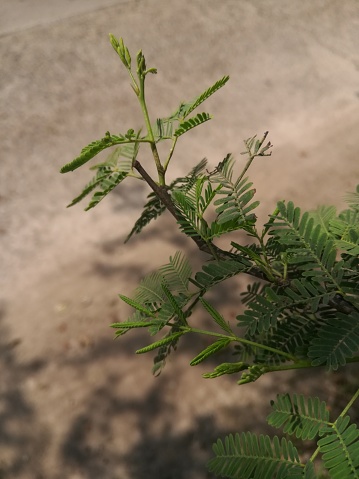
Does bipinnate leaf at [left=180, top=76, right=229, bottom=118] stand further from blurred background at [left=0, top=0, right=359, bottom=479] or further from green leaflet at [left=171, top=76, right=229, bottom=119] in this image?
blurred background at [left=0, top=0, right=359, bottom=479]

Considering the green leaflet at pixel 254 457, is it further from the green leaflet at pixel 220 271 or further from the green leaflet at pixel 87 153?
the green leaflet at pixel 87 153

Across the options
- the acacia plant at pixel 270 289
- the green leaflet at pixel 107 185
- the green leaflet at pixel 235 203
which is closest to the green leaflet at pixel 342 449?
the acacia plant at pixel 270 289

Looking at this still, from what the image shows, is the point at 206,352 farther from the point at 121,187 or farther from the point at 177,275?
the point at 121,187

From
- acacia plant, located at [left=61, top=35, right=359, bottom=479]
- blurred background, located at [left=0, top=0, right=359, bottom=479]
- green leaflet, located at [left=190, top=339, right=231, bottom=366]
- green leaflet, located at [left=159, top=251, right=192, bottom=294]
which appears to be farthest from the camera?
blurred background, located at [left=0, top=0, right=359, bottom=479]

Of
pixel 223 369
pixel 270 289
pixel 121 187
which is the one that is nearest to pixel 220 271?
pixel 270 289

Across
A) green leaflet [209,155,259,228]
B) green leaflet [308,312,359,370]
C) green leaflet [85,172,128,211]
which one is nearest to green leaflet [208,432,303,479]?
green leaflet [308,312,359,370]

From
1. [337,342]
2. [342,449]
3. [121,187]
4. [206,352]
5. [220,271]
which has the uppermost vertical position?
[121,187]

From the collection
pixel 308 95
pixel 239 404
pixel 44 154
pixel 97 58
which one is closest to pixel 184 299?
pixel 239 404

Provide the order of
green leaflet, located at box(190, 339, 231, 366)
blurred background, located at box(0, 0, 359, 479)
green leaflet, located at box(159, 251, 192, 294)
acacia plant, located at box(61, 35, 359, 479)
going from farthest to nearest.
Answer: blurred background, located at box(0, 0, 359, 479) < green leaflet, located at box(159, 251, 192, 294) < acacia plant, located at box(61, 35, 359, 479) < green leaflet, located at box(190, 339, 231, 366)
